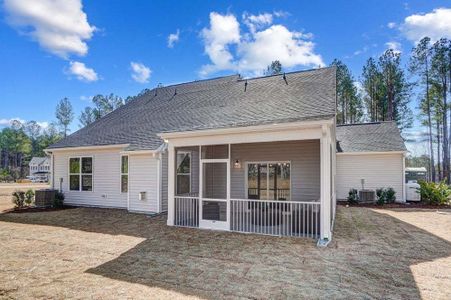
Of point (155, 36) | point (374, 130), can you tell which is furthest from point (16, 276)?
point (374, 130)

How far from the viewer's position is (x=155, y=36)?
58.3ft

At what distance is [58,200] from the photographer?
14195 mm

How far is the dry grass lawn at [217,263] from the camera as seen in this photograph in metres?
4.43

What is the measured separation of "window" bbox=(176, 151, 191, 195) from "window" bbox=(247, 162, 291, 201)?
2507mm

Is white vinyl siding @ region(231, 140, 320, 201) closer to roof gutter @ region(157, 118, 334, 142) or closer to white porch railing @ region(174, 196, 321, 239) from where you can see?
white porch railing @ region(174, 196, 321, 239)

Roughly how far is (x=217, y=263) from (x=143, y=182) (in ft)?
23.1

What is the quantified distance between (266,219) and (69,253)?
570cm

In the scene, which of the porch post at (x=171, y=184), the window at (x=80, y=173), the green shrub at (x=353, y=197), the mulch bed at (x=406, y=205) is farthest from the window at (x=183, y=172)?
the green shrub at (x=353, y=197)

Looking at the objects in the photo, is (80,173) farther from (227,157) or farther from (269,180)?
(269,180)

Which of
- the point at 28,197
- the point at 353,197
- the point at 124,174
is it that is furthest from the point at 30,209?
the point at 353,197

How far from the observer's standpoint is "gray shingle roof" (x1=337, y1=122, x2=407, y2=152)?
1554cm

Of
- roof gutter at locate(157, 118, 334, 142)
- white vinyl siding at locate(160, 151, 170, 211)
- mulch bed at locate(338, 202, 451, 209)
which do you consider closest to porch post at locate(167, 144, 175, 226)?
roof gutter at locate(157, 118, 334, 142)

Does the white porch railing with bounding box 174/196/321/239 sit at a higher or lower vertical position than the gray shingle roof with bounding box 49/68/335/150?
lower

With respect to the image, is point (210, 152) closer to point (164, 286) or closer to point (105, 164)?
point (105, 164)
